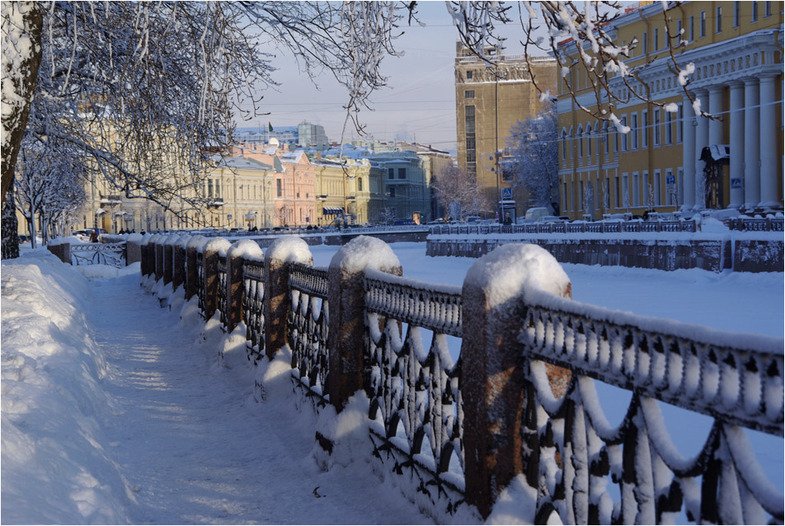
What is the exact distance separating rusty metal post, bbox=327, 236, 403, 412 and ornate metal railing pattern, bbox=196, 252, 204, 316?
8.60m

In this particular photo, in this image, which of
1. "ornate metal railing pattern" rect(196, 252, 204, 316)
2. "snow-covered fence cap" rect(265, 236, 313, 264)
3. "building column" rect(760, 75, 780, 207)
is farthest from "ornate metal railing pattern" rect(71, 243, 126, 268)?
"snow-covered fence cap" rect(265, 236, 313, 264)

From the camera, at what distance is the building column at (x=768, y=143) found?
168 ft

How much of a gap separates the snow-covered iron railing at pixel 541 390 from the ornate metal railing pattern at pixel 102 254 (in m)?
39.0

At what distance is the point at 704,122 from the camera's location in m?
58.8

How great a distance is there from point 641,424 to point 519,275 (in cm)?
107

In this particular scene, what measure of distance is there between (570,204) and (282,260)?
75811 mm

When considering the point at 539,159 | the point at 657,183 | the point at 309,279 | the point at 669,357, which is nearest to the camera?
the point at 669,357

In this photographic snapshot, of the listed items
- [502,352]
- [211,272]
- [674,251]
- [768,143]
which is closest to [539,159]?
[768,143]

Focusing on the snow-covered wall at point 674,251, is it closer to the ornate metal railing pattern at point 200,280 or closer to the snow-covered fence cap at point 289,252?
the ornate metal railing pattern at point 200,280

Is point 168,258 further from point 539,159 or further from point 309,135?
point 309,135

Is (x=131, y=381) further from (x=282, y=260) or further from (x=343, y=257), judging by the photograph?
(x=343, y=257)

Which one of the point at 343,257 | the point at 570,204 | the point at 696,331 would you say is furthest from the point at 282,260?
the point at 570,204

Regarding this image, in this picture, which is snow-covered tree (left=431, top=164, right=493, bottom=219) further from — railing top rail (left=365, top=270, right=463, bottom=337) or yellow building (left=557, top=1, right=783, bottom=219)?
railing top rail (left=365, top=270, right=463, bottom=337)

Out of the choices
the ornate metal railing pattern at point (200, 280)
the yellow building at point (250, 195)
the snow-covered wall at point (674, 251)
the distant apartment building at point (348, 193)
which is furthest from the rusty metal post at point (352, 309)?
the distant apartment building at point (348, 193)
